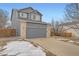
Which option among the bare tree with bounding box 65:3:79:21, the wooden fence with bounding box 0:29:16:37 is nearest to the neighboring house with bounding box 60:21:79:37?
the bare tree with bounding box 65:3:79:21

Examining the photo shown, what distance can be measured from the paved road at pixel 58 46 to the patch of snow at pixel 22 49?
0.06 metres

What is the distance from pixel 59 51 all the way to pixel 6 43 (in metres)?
0.51

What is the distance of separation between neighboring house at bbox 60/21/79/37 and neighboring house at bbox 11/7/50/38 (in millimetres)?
194

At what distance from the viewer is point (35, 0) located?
193 cm

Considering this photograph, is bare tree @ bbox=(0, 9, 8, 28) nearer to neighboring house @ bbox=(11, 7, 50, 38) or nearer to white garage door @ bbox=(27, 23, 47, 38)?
neighboring house @ bbox=(11, 7, 50, 38)

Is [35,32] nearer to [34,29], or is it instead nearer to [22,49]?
[34,29]

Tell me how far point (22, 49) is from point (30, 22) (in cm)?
27

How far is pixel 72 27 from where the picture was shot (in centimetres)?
193

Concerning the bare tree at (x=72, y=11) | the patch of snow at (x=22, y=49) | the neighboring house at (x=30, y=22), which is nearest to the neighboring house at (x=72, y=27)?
the bare tree at (x=72, y=11)

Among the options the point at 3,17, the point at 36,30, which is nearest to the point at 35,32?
the point at 36,30

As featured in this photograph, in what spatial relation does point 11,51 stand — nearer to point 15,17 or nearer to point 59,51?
point 15,17

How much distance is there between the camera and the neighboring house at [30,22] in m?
1.94

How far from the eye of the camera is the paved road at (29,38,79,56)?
1893mm

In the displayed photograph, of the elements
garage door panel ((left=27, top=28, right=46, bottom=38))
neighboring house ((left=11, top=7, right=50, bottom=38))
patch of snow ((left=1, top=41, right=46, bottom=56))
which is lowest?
patch of snow ((left=1, top=41, right=46, bottom=56))
